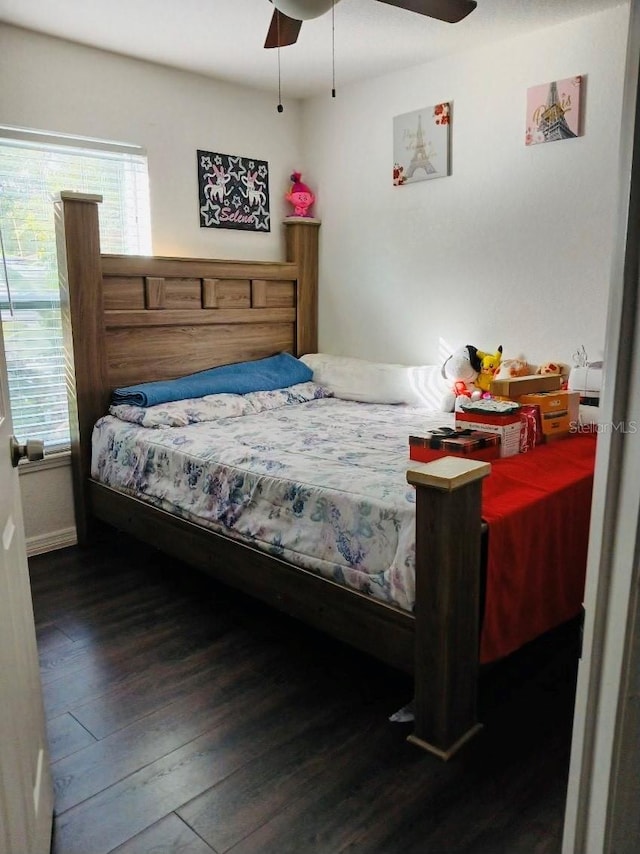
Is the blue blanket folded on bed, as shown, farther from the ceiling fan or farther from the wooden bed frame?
the ceiling fan

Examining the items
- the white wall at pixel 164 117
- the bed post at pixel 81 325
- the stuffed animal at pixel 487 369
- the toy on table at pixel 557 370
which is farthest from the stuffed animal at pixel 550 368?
the bed post at pixel 81 325

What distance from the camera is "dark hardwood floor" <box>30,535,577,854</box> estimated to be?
1.52m

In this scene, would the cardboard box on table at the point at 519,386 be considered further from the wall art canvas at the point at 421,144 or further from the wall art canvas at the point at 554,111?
the wall art canvas at the point at 421,144

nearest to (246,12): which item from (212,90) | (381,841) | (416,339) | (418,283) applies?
(212,90)

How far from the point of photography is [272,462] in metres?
2.40

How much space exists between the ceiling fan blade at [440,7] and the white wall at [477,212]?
2.64 ft

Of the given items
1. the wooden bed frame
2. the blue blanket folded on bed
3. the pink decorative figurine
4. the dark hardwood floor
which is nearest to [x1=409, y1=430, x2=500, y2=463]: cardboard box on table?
the wooden bed frame

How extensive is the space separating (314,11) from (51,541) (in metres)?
2.66

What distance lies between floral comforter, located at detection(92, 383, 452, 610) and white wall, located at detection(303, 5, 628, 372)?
642 millimetres

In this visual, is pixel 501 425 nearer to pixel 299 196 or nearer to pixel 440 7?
pixel 440 7

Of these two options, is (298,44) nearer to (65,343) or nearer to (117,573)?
(65,343)

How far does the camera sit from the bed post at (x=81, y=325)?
3.12m

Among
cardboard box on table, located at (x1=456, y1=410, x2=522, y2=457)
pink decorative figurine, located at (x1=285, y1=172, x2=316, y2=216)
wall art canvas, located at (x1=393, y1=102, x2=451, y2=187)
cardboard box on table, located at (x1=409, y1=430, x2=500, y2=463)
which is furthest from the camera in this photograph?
pink decorative figurine, located at (x1=285, y1=172, x2=316, y2=216)

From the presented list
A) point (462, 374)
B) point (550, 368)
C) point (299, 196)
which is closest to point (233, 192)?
point (299, 196)
